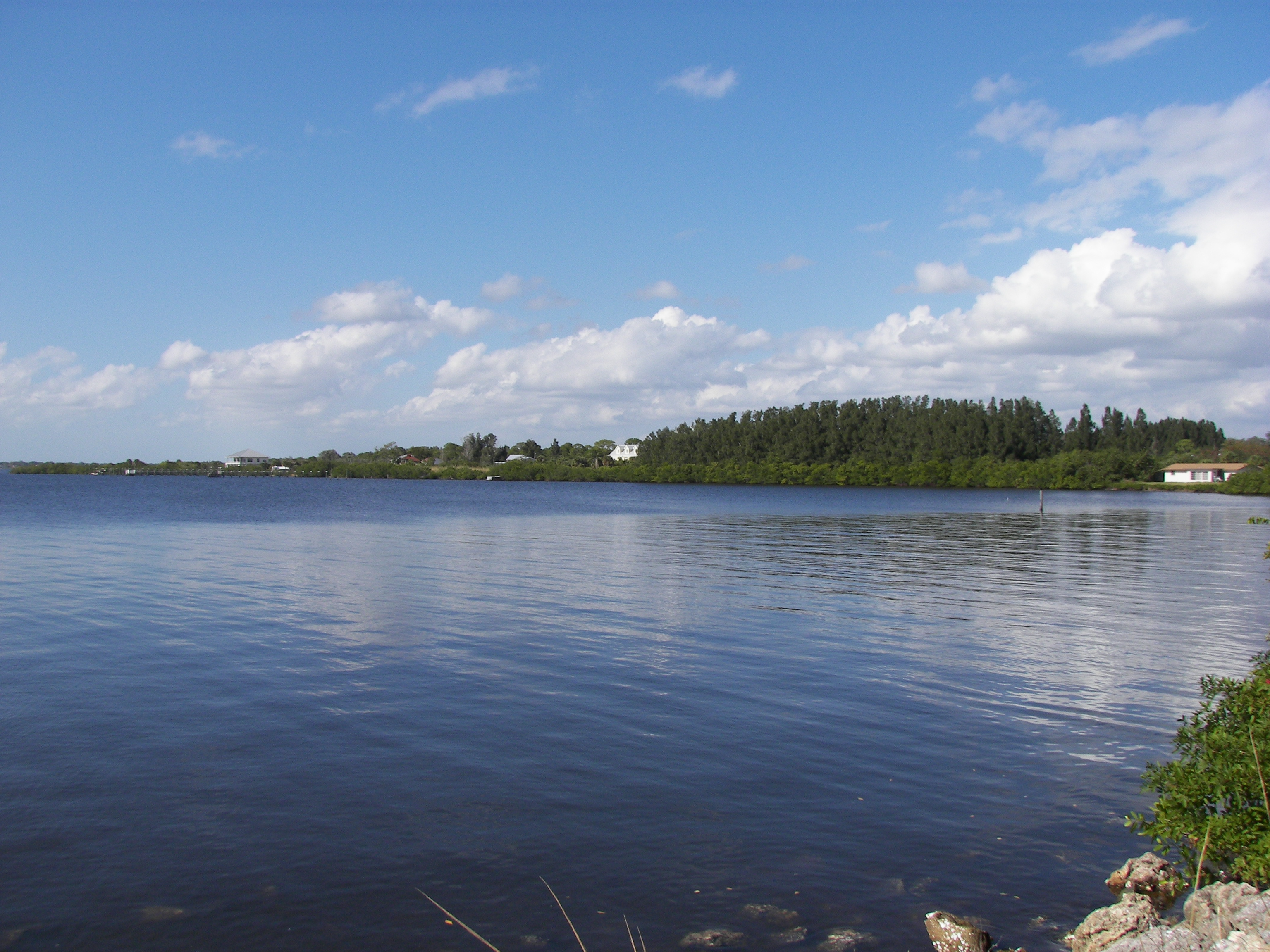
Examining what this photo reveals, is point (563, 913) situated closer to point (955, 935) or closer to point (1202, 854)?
point (955, 935)

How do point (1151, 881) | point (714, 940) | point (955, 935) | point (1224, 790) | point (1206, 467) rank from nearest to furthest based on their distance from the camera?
1. point (955, 935)
2. point (714, 940)
3. point (1224, 790)
4. point (1151, 881)
5. point (1206, 467)

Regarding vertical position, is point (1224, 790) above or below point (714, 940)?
above

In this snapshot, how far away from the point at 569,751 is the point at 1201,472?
214 meters

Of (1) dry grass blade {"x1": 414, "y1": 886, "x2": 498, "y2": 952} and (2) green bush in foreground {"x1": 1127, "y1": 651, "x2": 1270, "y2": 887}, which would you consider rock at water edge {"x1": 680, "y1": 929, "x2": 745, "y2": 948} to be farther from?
(2) green bush in foreground {"x1": 1127, "y1": 651, "x2": 1270, "y2": 887}

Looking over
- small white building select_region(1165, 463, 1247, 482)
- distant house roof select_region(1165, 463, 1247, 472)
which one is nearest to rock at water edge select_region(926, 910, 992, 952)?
distant house roof select_region(1165, 463, 1247, 472)

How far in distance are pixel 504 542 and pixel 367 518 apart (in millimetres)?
27131

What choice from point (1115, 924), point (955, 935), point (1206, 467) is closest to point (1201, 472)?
point (1206, 467)

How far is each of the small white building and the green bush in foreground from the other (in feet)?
652

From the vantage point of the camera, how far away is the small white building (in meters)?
182

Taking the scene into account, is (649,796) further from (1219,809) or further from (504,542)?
(504,542)

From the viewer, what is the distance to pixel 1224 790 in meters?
7.84

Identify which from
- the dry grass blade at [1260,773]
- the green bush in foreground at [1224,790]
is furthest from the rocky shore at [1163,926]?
the dry grass blade at [1260,773]

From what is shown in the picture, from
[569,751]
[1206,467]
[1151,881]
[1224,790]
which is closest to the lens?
[1224,790]

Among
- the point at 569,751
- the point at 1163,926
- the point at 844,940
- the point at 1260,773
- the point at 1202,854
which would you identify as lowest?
the point at 844,940
